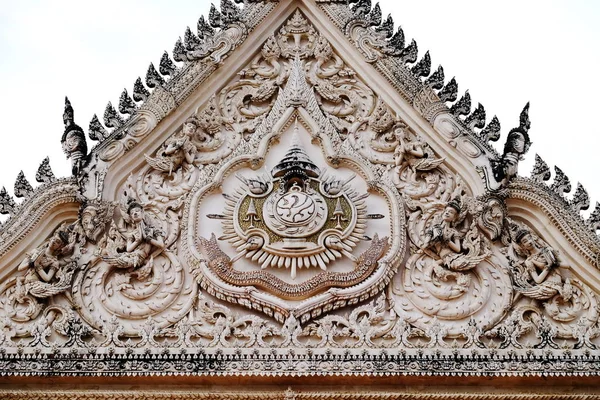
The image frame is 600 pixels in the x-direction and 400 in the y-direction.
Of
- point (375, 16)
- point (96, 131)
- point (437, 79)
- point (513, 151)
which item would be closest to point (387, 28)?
point (375, 16)

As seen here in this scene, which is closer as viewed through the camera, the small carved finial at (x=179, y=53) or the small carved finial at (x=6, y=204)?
the small carved finial at (x=6, y=204)

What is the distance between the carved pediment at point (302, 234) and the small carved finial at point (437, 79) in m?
0.03

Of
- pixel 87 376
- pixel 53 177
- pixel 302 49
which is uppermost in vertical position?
pixel 302 49

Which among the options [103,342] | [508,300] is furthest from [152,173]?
[508,300]

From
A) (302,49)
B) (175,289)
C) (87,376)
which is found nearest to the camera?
(87,376)

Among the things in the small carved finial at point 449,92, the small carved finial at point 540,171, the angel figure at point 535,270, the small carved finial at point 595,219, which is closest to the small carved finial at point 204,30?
the small carved finial at point 449,92

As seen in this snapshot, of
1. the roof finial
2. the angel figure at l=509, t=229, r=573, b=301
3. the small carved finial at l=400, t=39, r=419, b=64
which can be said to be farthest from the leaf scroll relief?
the small carved finial at l=400, t=39, r=419, b=64

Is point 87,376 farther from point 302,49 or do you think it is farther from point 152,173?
point 302,49

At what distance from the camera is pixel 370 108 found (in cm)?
1368

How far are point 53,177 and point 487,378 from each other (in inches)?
206

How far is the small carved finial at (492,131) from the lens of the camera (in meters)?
13.2

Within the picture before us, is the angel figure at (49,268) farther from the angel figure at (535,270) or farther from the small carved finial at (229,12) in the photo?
the angel figure at (535,270)

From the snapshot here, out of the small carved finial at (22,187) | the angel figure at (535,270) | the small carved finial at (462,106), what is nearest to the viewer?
the angel figure at (535,270)

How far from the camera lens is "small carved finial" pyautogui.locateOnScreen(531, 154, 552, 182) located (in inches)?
508
